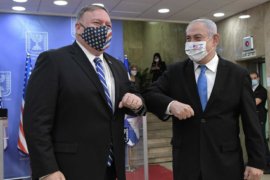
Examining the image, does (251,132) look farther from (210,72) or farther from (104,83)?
(104,83)

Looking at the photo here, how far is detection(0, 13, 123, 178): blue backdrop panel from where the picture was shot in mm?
5652

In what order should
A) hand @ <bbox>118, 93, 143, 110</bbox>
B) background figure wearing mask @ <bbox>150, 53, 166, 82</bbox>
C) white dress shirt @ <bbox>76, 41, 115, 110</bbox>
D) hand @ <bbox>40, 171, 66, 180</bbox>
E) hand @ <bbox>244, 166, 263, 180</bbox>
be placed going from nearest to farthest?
hand @ <bbox>40, 171, 66, 180</bbox> → hand @ <bbox>118, 93, 143, 110</bbox> → white dress shirt @ <bbox>76, 41, 115, 110</bbox> → hand @ <bbox>244, 166, 263, 180</bbox> → background figure wearing mask @ <bbox>150, 53, 166, 82</bbox>

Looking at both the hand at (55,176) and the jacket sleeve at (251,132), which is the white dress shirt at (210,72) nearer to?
the jacket sleeve at (251,132)

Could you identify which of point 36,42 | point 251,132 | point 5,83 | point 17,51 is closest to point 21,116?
point 5,83

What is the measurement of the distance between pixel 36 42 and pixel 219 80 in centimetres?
482

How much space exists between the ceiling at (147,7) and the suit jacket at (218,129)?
3.99 m

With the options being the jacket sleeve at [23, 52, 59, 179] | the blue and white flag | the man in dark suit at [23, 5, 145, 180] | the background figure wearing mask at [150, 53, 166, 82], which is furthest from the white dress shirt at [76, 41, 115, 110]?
the background figure wearing mask at [150, 53, 166, 82]

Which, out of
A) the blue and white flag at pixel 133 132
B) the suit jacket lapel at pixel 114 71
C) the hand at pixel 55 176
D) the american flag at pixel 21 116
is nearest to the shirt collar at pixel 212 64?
the suit jacket lapel at pixel 114 71

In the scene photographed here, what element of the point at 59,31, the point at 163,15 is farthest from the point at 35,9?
the point at 163,15

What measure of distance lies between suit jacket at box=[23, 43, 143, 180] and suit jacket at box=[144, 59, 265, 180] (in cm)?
50

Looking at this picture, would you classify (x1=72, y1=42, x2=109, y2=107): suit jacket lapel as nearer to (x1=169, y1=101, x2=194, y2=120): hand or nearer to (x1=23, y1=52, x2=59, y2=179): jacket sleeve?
(x1=23, y1=52, x2=59, y2=179): jacket sleeve

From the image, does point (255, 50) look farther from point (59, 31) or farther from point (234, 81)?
point (234, 81)

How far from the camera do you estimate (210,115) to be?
185 cm

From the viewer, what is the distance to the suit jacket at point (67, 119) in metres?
1.43
